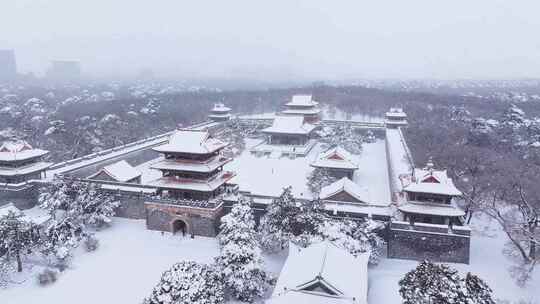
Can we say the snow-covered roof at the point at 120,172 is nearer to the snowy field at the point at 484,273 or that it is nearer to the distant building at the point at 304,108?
the snowy field at the point at 484,273

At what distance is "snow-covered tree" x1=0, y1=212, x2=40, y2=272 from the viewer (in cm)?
1911

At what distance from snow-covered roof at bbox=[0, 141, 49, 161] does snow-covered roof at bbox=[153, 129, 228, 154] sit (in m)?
11.6

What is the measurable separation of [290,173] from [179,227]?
1497 centimetres

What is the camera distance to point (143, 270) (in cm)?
2020

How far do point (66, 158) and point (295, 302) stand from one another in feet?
109

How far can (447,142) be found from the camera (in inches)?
1533

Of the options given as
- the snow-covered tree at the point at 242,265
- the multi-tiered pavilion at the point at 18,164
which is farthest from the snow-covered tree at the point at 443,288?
the multi-tiered pavilion at the point at 18,164

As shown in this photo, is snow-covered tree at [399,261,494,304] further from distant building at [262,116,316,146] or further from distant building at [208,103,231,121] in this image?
distant building at [208,103,231,121]

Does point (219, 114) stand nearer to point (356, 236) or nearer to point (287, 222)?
point (287, 222)

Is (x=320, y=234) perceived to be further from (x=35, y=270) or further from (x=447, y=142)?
(x=447, y=142)

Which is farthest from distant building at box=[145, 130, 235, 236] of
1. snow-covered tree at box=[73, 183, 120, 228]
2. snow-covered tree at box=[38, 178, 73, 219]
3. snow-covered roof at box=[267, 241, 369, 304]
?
snow-covered roof at box=[267, 241, 369, 304]

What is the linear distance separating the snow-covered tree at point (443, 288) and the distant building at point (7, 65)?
20301cm

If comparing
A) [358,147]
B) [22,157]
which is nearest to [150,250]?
[22,157]

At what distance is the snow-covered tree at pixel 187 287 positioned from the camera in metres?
15.1
